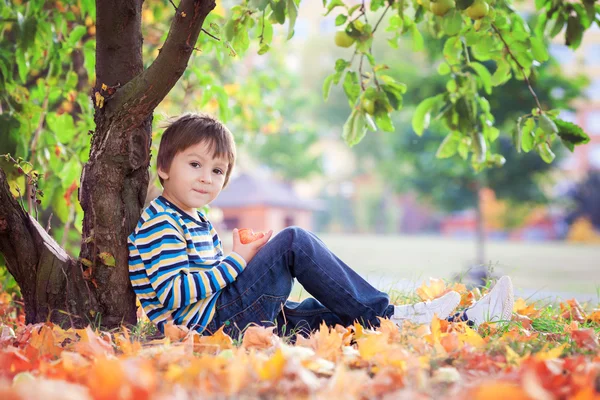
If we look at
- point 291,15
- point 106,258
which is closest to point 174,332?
point 106,258

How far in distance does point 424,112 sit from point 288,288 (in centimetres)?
117

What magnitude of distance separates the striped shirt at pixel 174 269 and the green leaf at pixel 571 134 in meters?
1.41

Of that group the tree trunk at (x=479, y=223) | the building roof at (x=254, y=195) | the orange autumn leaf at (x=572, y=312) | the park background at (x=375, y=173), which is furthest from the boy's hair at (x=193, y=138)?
the building roof at (x=254, y=195)

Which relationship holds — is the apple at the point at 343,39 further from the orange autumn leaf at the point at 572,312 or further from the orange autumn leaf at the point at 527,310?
the orange autumn leaf at the point at 572,312

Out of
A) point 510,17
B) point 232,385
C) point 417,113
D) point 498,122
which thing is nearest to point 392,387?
point 232,385

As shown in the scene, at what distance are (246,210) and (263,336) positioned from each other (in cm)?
Result: 1582

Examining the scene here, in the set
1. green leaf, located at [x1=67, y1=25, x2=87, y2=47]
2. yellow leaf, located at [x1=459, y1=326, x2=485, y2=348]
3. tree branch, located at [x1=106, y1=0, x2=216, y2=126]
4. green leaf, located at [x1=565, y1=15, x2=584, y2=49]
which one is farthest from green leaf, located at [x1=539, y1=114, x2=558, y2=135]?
green leaf, located at [x1=67, y1=25, x2=87, y2=47]

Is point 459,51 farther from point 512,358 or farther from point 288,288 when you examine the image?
point 512,358

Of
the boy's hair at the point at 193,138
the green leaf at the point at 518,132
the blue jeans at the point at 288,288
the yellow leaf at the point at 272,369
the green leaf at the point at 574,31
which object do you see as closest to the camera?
the yellow leaf at the point at 272,369

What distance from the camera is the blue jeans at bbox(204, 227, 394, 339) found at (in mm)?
2066

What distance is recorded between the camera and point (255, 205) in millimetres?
17344

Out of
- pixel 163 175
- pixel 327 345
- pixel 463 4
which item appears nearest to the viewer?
pixel 327 345

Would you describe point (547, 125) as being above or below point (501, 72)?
below

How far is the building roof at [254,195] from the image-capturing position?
56.5 feet
